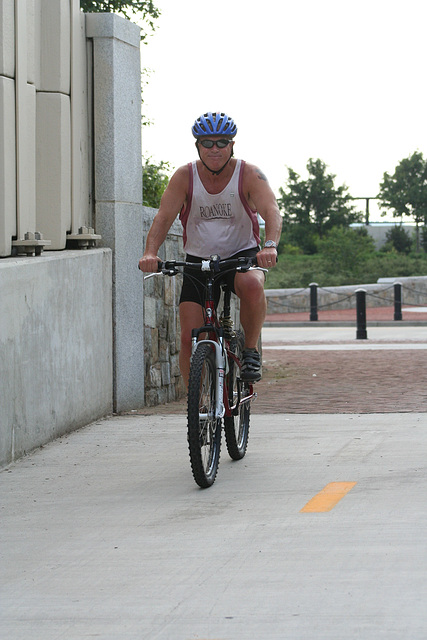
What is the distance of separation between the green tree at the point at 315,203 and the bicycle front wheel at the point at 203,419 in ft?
165

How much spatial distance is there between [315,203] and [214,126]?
50.9 m

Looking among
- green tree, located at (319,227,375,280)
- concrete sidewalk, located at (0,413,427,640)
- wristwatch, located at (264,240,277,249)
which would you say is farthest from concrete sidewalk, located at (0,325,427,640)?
green tree, located at (319,227,375,280)

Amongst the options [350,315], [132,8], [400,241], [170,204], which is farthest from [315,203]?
[170,204]

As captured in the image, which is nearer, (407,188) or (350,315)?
→ (350,315)

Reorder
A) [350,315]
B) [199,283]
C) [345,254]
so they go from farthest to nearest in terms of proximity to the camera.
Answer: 1. [345,254]
2. [350,315]
3. [199,283]

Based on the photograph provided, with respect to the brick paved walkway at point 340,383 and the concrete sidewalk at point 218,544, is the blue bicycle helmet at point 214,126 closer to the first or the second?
the concrete sidewalk at point 218,544

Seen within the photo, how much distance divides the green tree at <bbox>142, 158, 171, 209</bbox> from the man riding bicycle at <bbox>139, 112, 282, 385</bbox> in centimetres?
776

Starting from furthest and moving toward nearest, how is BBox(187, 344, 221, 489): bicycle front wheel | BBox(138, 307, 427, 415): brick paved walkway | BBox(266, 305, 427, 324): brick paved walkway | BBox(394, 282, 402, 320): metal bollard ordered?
BBox(266, 305, 427, 324): brick paved walkway < BBox(394, 282, 402, 320): metal bollard < BBox(138, 307, 427, 415): brick paved walkway < BBox(187, 344, 221, 489): bicycle front wheel

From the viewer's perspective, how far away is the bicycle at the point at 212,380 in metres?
5.56

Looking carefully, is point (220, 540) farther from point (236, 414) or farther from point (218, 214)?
point (218, 214)

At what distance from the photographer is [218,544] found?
4664 mm

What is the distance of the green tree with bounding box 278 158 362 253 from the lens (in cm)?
5628

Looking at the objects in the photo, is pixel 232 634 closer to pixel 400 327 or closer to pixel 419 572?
pixel 419 572

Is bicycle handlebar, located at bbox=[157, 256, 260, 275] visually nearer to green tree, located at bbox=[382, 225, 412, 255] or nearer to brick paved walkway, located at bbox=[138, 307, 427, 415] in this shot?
brick paved walkway, located at bbox=[138, 307, 427, 415]
